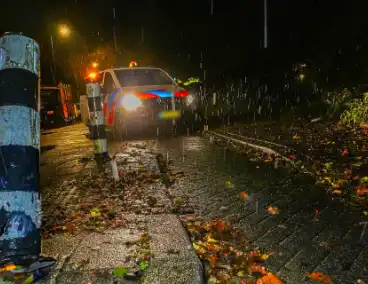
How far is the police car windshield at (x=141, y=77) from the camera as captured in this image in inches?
391

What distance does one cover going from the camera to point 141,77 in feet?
33.6

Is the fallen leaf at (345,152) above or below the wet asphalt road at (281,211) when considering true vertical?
above

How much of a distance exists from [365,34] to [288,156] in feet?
31.6

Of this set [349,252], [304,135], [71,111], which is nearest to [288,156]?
[304,135]

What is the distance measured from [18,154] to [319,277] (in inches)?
87.2

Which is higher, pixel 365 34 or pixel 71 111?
pixel 365 34

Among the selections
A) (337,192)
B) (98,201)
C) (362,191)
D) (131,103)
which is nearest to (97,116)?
(98,201)

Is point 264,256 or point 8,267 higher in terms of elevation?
point 8,267

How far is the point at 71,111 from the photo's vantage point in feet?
60.0

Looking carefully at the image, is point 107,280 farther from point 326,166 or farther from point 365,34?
point 365,34

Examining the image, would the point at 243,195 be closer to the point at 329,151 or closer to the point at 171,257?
the point at 171,257

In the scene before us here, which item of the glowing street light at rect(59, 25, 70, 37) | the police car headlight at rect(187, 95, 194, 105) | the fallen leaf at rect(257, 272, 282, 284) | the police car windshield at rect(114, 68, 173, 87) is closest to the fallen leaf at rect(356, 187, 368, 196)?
the fallen leaf at rect(257, 272, 282, 284)

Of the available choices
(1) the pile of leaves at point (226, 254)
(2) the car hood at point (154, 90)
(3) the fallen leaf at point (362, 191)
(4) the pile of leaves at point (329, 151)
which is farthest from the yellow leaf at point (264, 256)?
(2) the car hood at point (154, 90)

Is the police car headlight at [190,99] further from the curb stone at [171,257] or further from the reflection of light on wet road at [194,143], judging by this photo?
the curb stone at [171,257]
